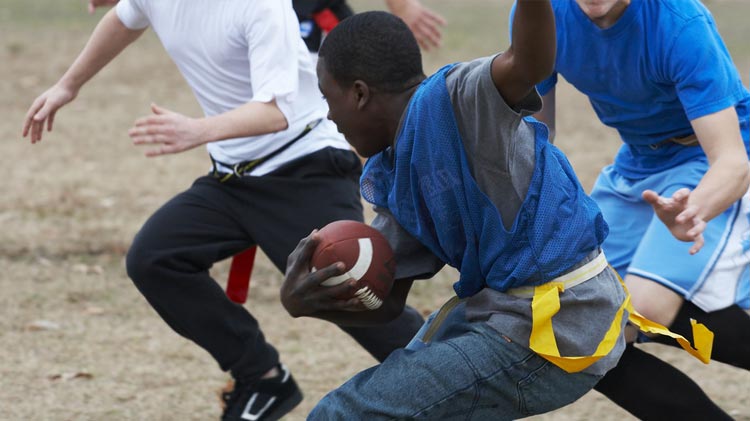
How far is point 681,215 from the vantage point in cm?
311

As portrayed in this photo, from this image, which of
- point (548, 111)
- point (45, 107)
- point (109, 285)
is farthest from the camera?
Result: point (109, 285)

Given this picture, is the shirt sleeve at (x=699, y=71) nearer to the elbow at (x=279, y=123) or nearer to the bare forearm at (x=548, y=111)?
the bare forearm at (x=548, y=111)

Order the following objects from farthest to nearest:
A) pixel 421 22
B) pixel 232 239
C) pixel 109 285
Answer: pixel 109 285, pixel 421 22, pixel 232 239

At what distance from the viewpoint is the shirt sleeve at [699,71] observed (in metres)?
3.53

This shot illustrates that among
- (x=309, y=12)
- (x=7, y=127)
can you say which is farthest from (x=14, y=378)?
(x=7, y=127)

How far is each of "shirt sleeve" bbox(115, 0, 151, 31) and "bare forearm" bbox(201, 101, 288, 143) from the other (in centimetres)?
77

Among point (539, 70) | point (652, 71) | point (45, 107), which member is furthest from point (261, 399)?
point (539, 70)

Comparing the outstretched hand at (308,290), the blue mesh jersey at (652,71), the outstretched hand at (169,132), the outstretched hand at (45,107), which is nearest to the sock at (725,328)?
the blue mesh jersey at (652,71)

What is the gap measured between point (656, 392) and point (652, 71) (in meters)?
0.99

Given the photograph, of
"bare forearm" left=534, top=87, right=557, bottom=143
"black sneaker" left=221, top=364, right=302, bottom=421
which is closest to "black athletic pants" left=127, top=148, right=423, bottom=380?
"black sneaker" left=221, top=364, right=302, bottom=421

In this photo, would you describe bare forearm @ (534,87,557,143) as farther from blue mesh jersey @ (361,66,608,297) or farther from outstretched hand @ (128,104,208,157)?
outstretched hand @ (128,104,208,157)

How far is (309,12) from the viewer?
569cm

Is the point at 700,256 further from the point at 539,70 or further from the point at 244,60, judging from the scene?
the point at 244,60

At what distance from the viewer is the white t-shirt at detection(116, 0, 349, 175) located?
3.97 metres
